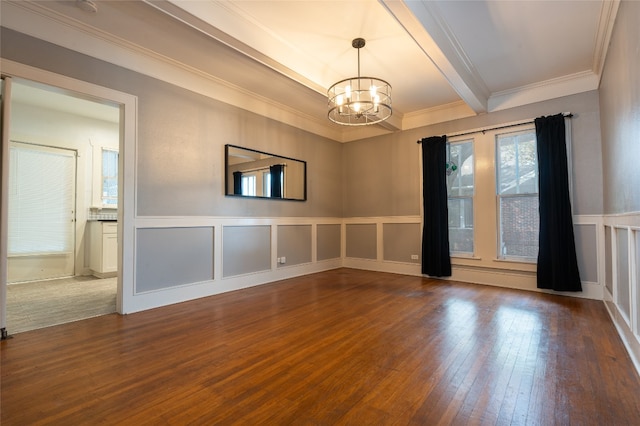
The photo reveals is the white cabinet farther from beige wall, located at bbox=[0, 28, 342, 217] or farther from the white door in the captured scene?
beige wall, located at bbox=[0, 28, 342, 217]

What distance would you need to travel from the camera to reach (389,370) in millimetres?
1971

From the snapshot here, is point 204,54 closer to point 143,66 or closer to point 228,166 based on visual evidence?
point 143,66

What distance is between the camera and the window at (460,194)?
4844 mm

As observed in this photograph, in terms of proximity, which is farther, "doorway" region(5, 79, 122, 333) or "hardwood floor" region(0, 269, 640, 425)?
"doorway" region(5, 79, 122, 333)

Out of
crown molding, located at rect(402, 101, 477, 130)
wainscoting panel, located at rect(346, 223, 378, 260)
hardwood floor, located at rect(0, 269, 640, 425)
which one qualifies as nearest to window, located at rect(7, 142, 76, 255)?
hardwood floor, located at rect(0, 269, 640, 425)

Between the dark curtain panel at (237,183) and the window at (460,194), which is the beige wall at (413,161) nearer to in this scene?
the window at (460,194)

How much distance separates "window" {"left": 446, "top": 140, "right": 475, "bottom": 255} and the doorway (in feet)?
17.2

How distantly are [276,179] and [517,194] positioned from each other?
3.72 m

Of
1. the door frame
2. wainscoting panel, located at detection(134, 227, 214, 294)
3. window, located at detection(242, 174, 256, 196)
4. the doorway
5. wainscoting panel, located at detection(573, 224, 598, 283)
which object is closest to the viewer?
the door frame

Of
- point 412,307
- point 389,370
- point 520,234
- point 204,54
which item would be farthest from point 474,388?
point 204,54

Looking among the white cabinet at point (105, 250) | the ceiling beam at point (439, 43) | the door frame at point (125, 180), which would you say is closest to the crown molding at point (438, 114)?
the ceiling beam at point (439, 43)

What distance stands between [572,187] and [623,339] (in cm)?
224

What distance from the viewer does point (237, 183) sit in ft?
14.2

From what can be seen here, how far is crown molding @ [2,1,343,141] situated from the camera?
8.43 ft
